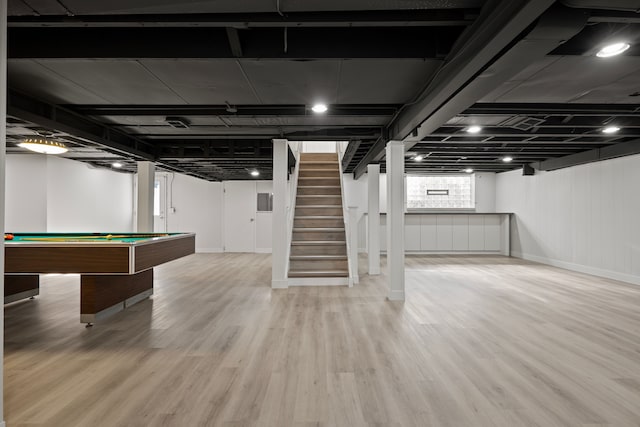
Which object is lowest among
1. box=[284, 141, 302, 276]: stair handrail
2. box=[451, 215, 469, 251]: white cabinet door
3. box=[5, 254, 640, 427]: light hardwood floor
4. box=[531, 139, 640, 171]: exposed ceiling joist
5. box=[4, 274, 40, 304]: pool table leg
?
box=[5, 254, 640, 427]: light hardwood floor

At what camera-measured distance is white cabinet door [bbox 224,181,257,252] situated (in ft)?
41.0

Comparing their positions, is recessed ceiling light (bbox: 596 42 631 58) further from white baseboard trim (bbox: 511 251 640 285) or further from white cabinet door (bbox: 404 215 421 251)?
white cabinet door (bbox: 404 215 421 251)

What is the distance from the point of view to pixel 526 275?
7.51m

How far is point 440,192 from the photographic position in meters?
11.9

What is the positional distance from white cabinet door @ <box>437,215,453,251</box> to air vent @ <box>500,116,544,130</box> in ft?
20.9

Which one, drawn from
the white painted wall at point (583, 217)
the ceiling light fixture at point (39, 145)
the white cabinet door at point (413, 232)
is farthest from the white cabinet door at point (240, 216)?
the white painted wall at point (583, 217)

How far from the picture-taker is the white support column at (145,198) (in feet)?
24.1

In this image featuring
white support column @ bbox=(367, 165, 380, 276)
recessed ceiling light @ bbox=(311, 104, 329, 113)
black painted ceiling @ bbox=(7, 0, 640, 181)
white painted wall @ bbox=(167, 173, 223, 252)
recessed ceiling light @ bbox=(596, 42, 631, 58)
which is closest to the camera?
black painted ceiling @ bbox=(7, 0, 640, 181)

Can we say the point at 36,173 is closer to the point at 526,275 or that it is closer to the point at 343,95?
the point at 343,95

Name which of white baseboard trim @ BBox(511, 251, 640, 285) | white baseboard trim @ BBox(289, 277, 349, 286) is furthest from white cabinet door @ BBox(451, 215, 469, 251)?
white baseboard trim @ BBox(289, 277, 349, 286)

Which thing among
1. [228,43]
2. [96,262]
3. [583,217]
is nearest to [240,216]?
[96,262]

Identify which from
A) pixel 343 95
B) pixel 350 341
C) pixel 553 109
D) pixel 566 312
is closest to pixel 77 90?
pixel 343 95

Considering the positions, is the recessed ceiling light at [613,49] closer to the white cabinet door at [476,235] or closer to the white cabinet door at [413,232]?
the white cabinet door at [413,232]

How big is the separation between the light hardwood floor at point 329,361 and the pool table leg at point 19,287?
0.15 m
